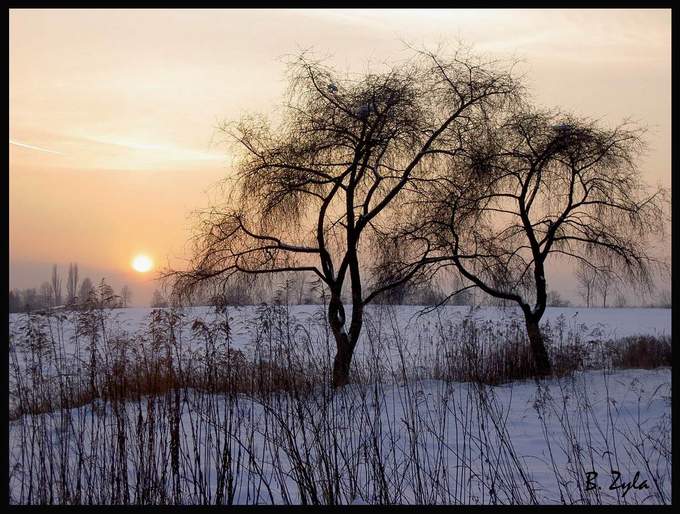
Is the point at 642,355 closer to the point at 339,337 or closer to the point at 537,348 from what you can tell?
the point at 537,348

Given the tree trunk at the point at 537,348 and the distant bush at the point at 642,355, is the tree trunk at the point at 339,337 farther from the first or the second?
the distant bush at the point at 642,355

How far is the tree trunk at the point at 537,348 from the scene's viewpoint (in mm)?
13234

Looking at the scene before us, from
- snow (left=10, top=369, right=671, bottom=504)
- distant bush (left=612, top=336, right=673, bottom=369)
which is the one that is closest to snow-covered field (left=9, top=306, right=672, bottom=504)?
snow (left=10, top=369, right=671, bottom=504)

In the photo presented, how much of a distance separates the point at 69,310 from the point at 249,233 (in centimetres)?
488

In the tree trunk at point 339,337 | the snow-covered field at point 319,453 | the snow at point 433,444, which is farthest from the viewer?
the tree trunk at point 339,337

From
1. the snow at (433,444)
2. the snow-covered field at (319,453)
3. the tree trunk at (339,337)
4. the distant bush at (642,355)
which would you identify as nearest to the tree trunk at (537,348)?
the snow at (433,444)

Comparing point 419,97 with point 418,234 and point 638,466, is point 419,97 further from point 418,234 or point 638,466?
point 638,466

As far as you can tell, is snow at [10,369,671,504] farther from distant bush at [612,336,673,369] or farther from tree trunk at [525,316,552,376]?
distant bush at [612,336,673,369]

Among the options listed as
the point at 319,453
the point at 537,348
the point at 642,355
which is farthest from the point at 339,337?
the point at 642,355

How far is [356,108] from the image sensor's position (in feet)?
38.9

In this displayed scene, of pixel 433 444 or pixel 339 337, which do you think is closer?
pixel 433 444

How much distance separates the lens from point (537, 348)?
1340cm
